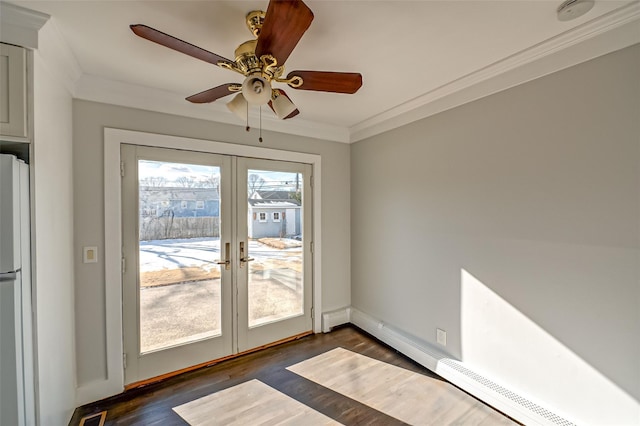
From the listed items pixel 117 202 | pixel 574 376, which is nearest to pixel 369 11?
pixel 117 202

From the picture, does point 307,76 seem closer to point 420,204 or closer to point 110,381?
point 420,204

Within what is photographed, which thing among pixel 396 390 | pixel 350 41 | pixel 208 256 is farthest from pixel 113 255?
pixel 396 390

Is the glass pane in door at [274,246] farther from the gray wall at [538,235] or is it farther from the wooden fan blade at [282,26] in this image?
the wooden fan blade at [282,26]

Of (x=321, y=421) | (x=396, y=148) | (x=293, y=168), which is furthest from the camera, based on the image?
(x=293, y=168)

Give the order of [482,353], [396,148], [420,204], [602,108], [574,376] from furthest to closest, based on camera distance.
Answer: [396,148] < [420,204] < [482,353] < [574,376] < [602,108]

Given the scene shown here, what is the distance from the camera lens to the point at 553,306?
173 cm

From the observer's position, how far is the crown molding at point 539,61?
4.67ft

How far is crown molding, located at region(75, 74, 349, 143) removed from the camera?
205 centimetres

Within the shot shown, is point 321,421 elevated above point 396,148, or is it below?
below

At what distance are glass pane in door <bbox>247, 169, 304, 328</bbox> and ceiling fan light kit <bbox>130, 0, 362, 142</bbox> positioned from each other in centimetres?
126

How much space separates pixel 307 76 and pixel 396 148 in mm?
1661

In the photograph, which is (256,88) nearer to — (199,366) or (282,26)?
(282,26)

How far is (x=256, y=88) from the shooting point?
4.33 ft

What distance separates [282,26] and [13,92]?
1.41 metres
